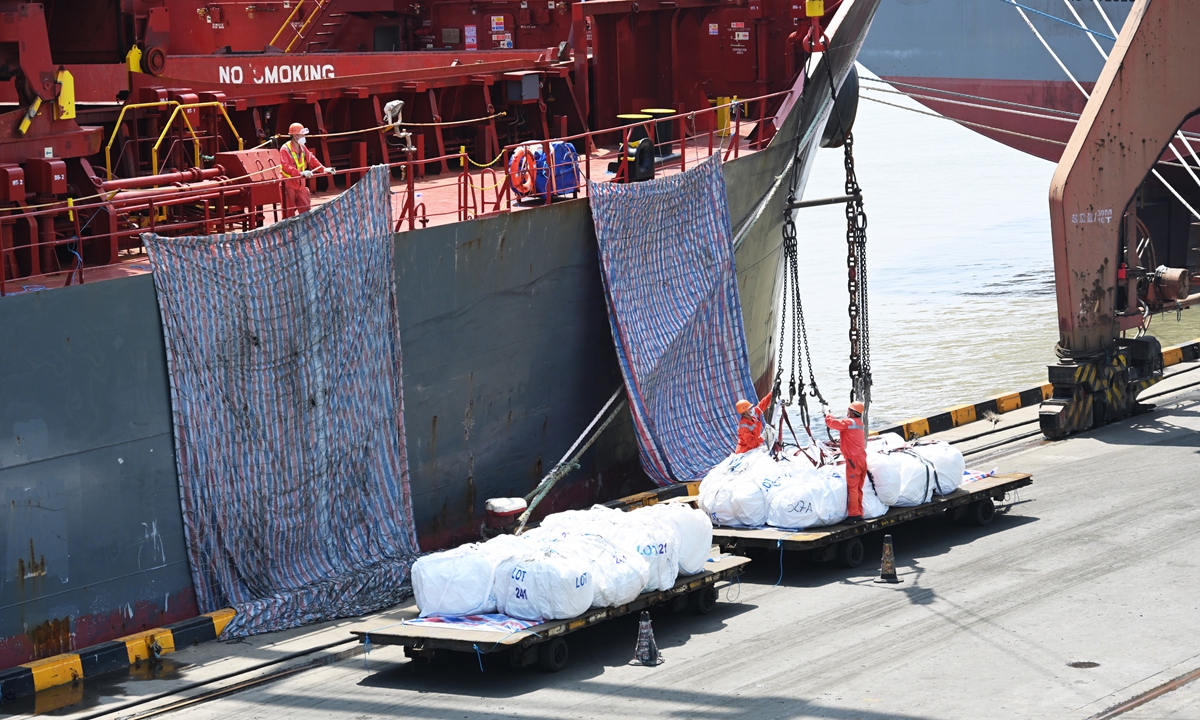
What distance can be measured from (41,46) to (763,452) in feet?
23.6

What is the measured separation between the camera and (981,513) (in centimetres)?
1402

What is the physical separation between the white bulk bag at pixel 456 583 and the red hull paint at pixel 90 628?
94.1 inches

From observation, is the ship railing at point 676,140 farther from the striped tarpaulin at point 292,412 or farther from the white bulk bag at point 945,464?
the white bulk bag at point 945,464

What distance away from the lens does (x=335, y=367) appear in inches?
505

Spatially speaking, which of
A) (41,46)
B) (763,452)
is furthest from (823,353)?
(41,46)

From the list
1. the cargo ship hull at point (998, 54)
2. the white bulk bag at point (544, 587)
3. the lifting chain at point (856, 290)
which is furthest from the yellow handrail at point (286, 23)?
the cargo ship hull at point (998, 54)

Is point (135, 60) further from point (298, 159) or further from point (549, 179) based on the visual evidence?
point (549, 179)

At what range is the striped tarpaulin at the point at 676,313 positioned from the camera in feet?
52.0

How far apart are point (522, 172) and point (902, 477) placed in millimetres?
5084

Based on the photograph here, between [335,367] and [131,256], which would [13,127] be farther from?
[335,367]

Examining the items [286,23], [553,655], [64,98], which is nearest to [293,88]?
[64,98]

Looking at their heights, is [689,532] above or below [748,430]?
below

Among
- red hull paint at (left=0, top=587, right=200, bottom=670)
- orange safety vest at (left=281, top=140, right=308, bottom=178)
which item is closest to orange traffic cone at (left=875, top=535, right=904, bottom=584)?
red hull paint at (left=0, top=587, right=200, bottom=670)

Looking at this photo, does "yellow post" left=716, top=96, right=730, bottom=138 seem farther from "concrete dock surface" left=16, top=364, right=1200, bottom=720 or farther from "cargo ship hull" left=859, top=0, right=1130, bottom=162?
"cargo ship hull" left=859, top=0, right=1130, bottom=162
